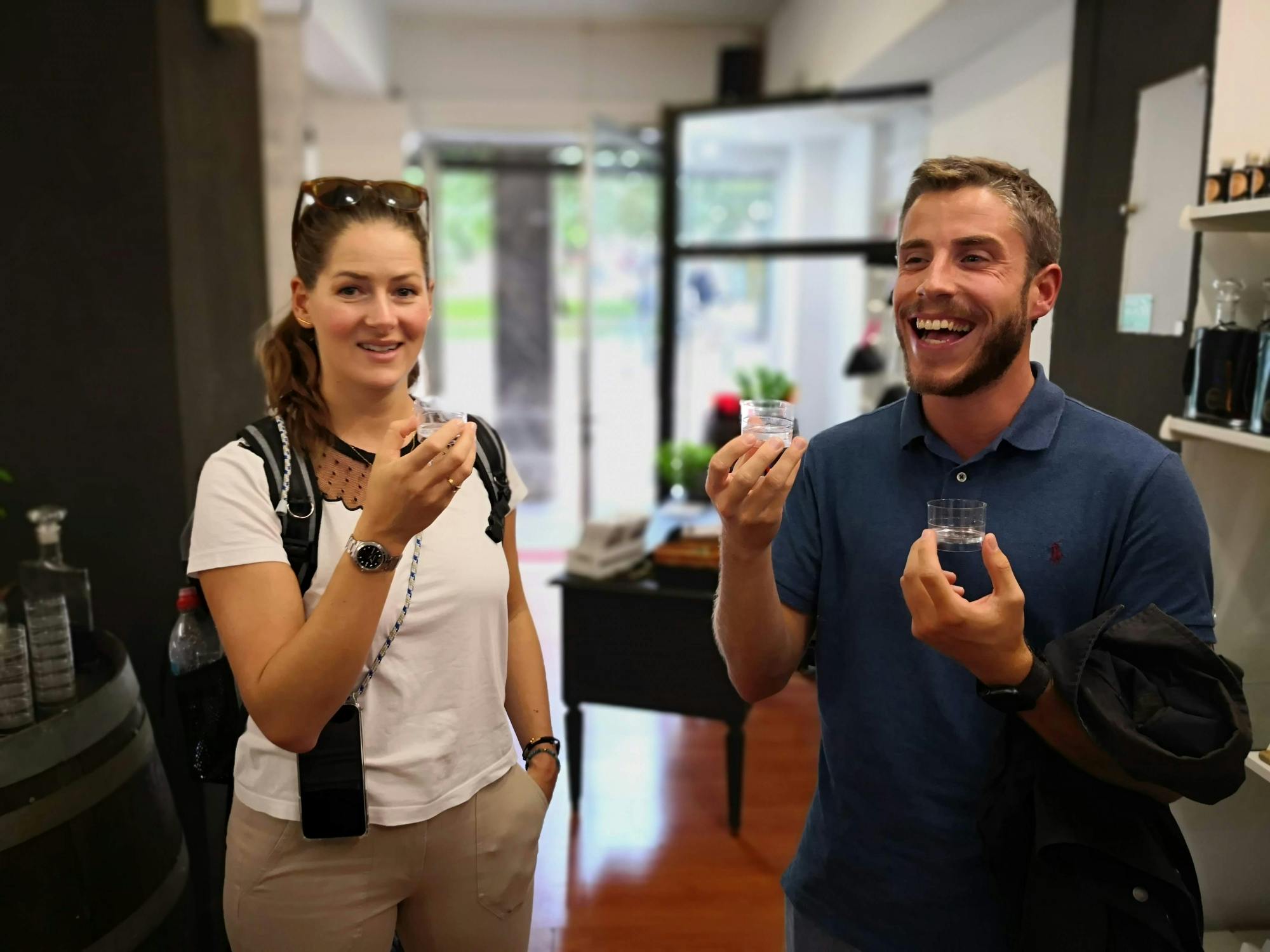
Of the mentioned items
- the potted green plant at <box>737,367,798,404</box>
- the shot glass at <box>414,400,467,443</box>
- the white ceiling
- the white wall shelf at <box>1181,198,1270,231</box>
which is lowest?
the potted green plant at <box>737,367,798,404</box>

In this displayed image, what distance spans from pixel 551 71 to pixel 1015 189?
18.0 feet

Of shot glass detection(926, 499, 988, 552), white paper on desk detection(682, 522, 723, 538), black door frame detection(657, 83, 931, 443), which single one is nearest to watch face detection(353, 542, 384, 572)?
shot glass detection(926, 499, 988, 552)

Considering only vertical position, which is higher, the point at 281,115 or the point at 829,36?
the point at 829,36

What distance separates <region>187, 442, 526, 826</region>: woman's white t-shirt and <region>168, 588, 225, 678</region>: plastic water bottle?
4.7 inches

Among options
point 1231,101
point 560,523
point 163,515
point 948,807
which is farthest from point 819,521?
point 560,523

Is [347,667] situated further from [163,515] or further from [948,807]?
[163,515]

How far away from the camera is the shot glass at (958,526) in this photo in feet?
3.60

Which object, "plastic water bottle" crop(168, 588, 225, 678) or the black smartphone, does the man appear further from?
"plastic water bottle" crop(168, 588, 225, 678)

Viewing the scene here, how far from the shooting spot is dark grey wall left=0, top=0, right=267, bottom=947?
8.32ft

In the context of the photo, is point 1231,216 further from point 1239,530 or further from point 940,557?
point 940,557

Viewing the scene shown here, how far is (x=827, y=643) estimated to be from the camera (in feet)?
4.33

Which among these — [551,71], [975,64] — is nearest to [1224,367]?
[975,64]

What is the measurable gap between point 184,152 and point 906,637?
2.60 metres

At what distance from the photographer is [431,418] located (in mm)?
1235
